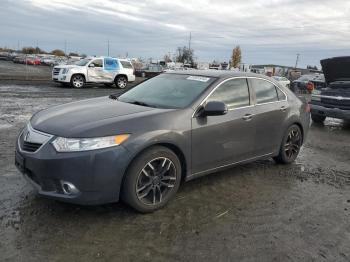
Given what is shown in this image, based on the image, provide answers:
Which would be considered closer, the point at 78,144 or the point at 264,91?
the point at 78,144

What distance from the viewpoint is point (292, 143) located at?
21.0ft

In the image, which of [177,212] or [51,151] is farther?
[177,212]

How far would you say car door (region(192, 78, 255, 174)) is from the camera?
462cm

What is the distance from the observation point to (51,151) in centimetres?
374

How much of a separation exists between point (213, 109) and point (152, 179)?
1.11 m

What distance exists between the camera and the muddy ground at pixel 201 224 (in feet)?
11.1

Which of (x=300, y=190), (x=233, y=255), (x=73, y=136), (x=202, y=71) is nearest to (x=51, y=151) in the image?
(x=73, y=136)

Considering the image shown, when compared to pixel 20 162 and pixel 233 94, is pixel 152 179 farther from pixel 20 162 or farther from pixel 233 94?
pixel 233 94

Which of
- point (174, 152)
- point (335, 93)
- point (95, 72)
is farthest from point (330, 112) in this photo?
point (95, 72)

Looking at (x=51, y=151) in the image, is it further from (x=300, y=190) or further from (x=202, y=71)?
(x=300, y=190)

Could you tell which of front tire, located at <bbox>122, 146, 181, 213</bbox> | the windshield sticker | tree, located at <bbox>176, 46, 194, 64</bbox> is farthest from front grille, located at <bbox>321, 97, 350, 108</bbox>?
tree, located at <bbox>176, 46, 194, 64</bbox>

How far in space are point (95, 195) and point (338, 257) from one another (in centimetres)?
235

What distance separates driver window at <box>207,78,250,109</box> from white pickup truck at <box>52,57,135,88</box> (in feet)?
54.6

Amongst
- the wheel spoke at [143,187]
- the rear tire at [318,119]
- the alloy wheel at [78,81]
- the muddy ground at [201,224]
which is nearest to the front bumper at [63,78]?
the alloy wheel at [78,81]
